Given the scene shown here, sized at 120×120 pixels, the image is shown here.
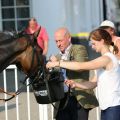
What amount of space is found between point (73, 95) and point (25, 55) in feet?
2.52

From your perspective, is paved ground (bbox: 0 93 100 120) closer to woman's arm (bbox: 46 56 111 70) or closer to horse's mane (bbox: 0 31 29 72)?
horse's mane (bbox: 0 31 29 72)

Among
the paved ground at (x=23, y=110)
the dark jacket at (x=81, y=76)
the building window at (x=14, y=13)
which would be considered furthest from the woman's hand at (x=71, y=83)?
the building window at (x=14, y=13)

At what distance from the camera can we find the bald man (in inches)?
220

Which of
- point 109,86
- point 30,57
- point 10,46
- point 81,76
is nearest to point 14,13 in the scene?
point 81,76

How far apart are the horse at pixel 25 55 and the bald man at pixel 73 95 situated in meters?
0.28

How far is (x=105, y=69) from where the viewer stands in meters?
5.05

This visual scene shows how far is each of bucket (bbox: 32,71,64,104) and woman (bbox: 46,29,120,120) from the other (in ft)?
0.89

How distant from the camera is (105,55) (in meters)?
5.01

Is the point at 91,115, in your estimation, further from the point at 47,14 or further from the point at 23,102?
the point at 47,14

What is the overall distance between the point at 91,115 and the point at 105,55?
3401mm

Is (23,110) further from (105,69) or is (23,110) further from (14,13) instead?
(14,13)

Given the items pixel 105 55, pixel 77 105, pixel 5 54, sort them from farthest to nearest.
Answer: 1. pixel 77 105
2. pixel 5 54
3. pixel 105 55

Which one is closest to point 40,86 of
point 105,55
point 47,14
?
point 105,55

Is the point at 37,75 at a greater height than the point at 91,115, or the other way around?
the point at 37,75
